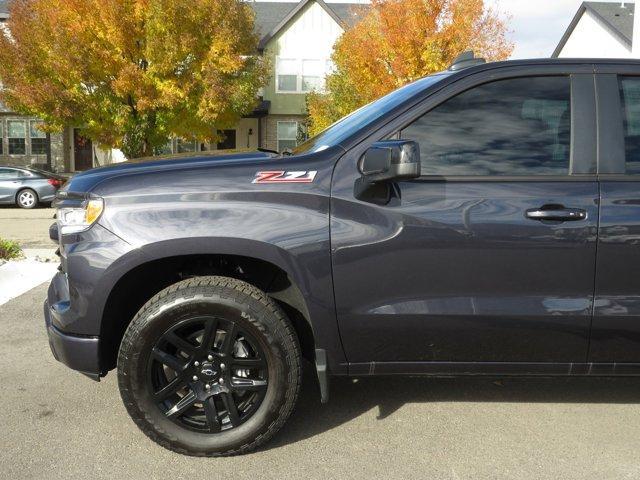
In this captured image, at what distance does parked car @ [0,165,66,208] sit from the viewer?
17.7m

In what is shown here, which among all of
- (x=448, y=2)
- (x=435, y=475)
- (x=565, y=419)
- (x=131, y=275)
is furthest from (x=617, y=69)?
(x=448, y=2)

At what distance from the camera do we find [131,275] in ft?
9.99

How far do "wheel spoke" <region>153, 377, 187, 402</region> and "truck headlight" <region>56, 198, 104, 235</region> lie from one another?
0.84 metres

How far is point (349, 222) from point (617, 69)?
1507mm

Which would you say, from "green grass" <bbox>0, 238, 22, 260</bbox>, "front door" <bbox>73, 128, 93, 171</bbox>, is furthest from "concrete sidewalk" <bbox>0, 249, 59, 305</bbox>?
"front door" <bbox>73, 128, 93, 171</bbox>

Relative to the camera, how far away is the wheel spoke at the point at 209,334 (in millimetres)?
3003

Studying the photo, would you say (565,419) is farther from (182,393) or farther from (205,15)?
(205,15)

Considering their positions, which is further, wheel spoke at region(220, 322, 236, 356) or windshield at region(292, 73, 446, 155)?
windshield at region(292, 73, 446, 155)

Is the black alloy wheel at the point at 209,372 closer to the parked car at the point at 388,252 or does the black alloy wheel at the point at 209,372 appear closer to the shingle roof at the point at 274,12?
the parked car at the point at 388,252

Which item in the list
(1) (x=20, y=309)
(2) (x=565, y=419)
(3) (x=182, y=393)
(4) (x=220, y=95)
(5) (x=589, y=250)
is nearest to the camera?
(5) (x=589, y=250)

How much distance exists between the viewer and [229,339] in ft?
9.89

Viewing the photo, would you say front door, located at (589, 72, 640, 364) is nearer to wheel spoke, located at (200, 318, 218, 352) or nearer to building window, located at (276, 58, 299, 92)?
wheel spoke, located at (200, 318, 218, 352)

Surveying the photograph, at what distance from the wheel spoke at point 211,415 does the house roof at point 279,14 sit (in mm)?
24635

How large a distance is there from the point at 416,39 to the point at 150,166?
47.7 feet
